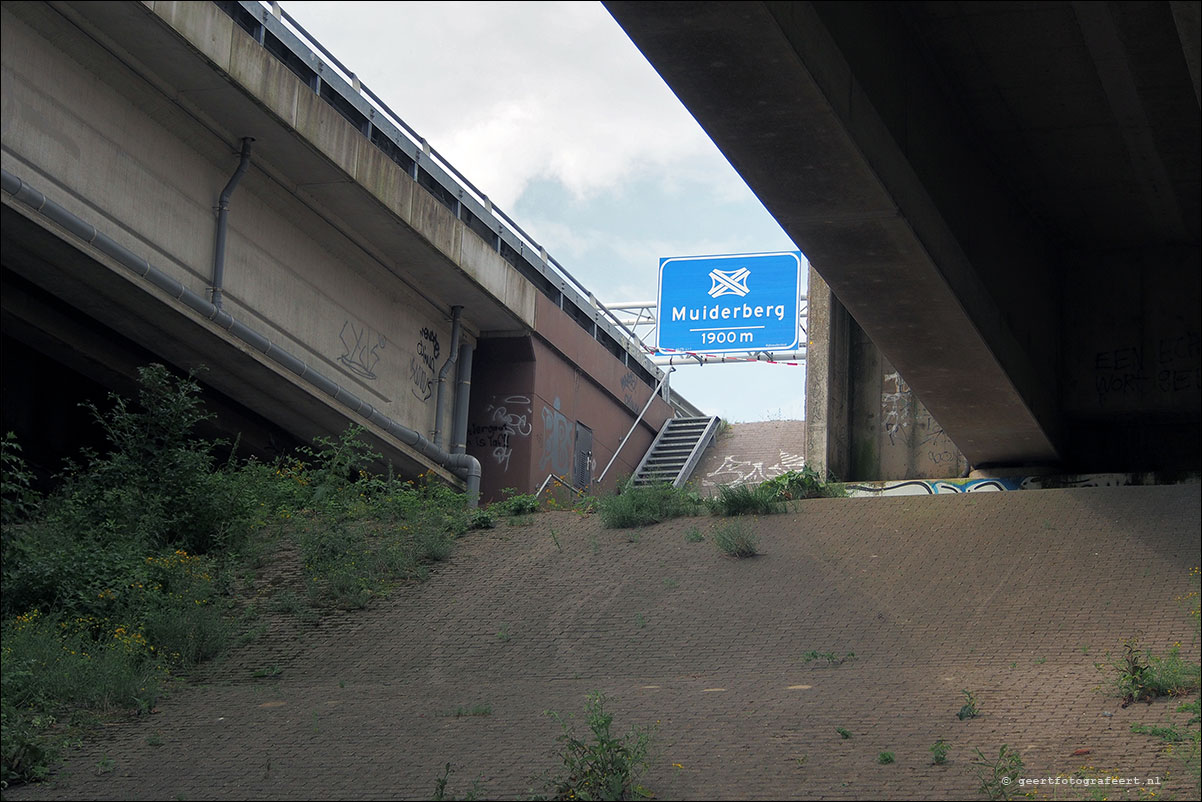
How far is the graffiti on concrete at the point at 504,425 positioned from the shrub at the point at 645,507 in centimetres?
705

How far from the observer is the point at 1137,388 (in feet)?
56.1

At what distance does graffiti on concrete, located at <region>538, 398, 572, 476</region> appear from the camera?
2483 cm

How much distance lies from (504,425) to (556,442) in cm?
142

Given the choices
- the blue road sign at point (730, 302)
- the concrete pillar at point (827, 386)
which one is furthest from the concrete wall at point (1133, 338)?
the blue road sign at point (730, 302)

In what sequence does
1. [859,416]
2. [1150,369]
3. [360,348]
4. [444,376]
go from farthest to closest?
[444,376] → [360,348] → [859,416] → [1150,369]

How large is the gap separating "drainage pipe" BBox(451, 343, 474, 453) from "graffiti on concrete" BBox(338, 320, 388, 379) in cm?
231

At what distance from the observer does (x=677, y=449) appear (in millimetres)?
30797

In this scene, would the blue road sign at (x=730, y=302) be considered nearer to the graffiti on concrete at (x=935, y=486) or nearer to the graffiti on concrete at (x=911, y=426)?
the graffiti on concrete at (x=911, y=426)

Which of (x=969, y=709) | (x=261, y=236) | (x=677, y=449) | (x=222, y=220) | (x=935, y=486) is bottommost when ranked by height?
(x=969, y=709)

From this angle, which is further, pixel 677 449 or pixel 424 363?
pixel 677 449

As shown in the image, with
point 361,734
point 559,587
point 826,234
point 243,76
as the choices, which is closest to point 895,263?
point 826,234

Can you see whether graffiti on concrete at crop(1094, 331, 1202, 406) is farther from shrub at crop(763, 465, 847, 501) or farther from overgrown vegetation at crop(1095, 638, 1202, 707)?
overgrown vegetation at crop(1095, 638, 1202, 707)

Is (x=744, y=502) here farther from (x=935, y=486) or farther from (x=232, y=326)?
(x=232, y=326)

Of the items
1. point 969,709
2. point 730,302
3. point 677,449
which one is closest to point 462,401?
point 677,449
